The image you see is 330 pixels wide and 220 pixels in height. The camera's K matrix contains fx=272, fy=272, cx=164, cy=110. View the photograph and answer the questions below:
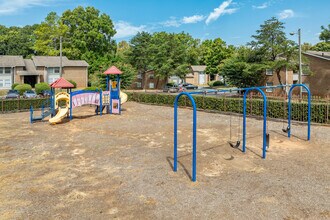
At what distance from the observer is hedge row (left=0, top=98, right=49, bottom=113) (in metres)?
24.3

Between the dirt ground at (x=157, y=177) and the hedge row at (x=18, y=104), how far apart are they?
33.5 feet

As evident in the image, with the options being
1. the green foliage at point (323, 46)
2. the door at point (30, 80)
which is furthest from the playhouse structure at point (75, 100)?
the green foliage at point (323, 46)

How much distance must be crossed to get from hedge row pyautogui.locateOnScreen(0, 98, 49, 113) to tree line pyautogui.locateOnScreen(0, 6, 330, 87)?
15567 mm

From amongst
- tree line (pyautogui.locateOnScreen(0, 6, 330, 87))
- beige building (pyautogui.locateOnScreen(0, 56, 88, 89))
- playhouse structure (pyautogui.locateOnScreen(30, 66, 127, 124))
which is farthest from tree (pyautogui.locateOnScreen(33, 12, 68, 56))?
playhouse structure (pyautogui.locateOnScreen(30, 66, 127, 124))

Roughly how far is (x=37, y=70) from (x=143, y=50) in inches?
832

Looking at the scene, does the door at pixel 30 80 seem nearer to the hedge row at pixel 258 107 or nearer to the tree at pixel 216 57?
the hedge row at pixel 258 107

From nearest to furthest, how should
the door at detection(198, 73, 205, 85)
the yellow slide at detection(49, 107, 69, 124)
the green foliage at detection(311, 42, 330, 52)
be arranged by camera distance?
1. the yellow slide at detection(49, 107, 69, 124)
2. the green foliage at detection(311, 42, 330, 52)
3. the door at detection(198, 73, 205, 85)

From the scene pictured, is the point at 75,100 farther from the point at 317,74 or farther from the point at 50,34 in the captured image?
the point at 50,34

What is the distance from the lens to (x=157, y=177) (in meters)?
8.77

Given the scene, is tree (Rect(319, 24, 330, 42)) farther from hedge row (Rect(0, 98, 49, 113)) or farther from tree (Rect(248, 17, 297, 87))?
hedge row (Rect(0, 98, 49, 113))

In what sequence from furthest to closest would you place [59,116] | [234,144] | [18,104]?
[18,104]
[59,116]
[234,144]

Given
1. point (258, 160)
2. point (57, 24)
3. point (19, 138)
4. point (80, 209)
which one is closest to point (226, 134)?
point (258, 160)

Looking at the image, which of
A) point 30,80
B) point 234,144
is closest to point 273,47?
point 234,144

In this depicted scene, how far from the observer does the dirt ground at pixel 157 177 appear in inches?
261
